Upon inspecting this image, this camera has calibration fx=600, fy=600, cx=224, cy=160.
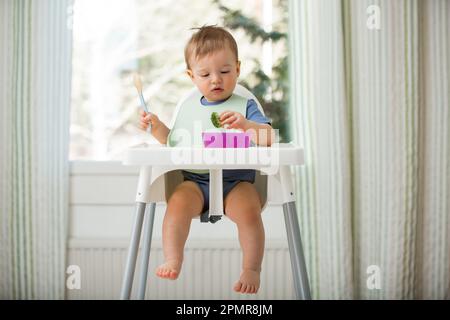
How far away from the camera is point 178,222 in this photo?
121 cm

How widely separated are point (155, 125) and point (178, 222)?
223mm

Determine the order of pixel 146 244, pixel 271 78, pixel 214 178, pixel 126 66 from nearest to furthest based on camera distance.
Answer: pixel 214 178
pixel 146 244
pixel 271 78
pixel 126 66

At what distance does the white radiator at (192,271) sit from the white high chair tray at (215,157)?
2.63 ft

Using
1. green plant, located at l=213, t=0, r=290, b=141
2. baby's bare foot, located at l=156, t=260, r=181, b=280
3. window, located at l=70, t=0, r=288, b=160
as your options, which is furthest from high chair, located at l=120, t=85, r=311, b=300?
window, located at l=70, t=0, r=288, b=160

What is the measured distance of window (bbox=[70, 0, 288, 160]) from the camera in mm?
2545

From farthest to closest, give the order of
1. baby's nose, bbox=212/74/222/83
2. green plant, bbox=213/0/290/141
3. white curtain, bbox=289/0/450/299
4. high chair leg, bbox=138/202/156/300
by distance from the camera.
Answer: green plant, bbox=213/0/290/141, white curtain, bbox=289/0/450/299, high chair leg, bbox=138/202/156/300, baby's nose, bbox=212/74/222/83

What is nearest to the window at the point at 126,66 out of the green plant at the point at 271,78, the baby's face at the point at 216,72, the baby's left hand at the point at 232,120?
the green plant at the point at 271,78

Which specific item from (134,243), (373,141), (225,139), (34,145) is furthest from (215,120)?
(34,145)

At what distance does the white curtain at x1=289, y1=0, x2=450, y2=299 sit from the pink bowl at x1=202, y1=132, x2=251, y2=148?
0.65m

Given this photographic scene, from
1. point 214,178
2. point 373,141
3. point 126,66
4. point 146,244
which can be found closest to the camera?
point 214,178

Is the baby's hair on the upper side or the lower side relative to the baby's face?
upper

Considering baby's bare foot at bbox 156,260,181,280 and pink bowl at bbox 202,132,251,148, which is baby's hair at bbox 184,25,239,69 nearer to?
pink bowl at bbox 202,132,251,148

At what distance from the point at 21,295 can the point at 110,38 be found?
3.97 feet

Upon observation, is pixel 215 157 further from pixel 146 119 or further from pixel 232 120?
pixel 146 119
